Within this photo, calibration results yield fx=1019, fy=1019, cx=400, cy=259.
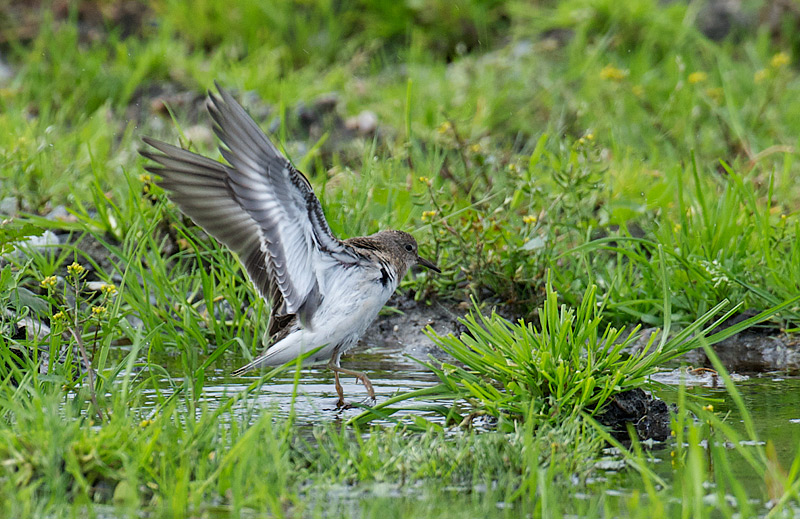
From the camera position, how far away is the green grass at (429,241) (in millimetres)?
3252

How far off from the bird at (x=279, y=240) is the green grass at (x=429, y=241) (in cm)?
45

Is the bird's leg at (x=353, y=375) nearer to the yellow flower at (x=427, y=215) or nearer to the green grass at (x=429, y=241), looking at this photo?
the green grass at (x=429, y=241)

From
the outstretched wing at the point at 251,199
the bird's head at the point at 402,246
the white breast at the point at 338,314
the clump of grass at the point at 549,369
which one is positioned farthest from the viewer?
the bird's head at the point at 402,246

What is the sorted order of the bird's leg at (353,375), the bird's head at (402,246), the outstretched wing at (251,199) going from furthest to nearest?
1. the bird's head at (402,246)
2. the bird's leg at (353,375)
3. the outstretched wing at (251,199)

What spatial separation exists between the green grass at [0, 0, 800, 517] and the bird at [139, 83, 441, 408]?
0.45m

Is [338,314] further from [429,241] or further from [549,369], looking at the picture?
[429,241]

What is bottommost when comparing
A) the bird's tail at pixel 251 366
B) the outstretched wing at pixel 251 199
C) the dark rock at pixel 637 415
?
the dark rock at pixel 637 415

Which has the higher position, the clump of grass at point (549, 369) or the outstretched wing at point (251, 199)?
the outstretched wing at point (251, 199)

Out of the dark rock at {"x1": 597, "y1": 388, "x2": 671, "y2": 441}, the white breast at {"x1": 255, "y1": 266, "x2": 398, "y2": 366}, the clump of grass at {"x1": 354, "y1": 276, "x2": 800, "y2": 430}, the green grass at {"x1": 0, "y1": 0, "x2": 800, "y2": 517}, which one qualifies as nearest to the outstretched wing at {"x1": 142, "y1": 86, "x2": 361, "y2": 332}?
the white breast at {"x1": 255, "y1": 266, "x2": 398, "y2": 366}

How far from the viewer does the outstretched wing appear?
417cm

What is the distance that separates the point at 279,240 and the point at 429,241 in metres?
1.76

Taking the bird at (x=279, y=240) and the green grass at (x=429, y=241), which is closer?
the green grass at (x=429, y=241)

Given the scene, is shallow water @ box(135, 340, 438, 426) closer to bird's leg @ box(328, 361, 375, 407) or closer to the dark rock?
bird's leg @ box(328, 361, 375, 407)

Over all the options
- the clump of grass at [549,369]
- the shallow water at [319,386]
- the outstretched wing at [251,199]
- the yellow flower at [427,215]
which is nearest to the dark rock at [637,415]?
the clump of grass at [549,369]
